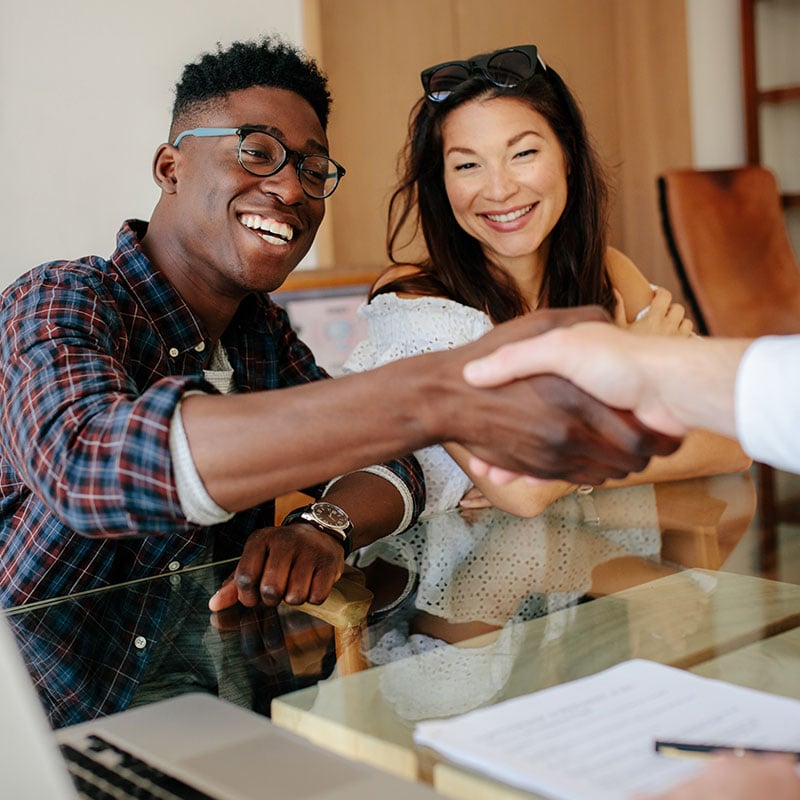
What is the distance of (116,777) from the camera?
0.71 m

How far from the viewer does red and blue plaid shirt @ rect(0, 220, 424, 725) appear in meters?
0.95

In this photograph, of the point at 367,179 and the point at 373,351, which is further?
the point at 367,179

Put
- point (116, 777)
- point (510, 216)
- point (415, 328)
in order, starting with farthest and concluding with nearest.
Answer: point (510, 216), point (415, 328), point (116, 777)

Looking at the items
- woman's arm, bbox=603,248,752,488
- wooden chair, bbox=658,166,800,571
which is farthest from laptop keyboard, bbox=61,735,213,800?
wooden chair, bbox=658,166,800,571

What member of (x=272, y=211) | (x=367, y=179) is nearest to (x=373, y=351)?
(x=272, y=211)

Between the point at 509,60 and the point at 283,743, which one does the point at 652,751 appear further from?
the point at 509,60

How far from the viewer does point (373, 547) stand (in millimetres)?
1404

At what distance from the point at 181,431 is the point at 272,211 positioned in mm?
627

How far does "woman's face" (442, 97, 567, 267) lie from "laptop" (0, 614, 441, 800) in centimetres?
122

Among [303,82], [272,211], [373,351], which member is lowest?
[373,351]

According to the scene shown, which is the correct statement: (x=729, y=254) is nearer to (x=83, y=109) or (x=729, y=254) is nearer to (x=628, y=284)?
(x=628, y=284)

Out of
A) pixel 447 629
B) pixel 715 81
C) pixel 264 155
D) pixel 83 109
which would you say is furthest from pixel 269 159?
pixel 715 81

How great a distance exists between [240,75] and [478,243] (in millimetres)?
651

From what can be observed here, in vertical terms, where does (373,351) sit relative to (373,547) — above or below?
above
